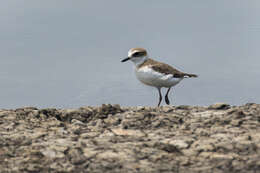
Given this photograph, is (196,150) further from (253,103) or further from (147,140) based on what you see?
(253,103)

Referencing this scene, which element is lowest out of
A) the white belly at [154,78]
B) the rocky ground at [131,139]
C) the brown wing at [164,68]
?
the rocky ground at [131,139]

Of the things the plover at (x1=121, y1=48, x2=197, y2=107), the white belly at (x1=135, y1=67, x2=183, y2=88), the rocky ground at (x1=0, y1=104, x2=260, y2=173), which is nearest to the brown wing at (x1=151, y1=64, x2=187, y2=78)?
the plover at (x1=121, y1=48, x2=197, y2=107)

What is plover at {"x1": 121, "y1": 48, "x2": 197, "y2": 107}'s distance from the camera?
474 inches

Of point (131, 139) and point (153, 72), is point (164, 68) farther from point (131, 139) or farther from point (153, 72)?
point (131, 139)

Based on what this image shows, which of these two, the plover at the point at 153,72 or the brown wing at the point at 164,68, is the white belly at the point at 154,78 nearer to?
the plover at the point at 153,72

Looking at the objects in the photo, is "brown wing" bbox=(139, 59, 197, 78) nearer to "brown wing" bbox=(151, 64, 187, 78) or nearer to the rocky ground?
"brown wing" bbox=(151, 64, 187, 78)

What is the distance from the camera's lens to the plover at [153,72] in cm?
1204

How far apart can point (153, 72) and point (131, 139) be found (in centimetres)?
350

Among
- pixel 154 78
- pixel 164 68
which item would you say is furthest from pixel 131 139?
pixel 164 68

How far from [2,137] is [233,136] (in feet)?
16.7

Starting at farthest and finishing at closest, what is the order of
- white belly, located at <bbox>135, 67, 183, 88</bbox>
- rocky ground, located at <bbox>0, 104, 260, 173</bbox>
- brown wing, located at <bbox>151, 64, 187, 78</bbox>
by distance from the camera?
brown wing, located at <bbox>151, 64, 187, 78</bbox>, white belly, located at <bbox>135, 67, 183, 88</bbox>, rocky ground, located at <bbox>0, 104, 260, 173</bbox>

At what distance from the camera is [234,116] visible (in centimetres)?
1030

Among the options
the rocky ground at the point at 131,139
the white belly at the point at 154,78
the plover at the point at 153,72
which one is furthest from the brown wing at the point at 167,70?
the rocky ground at the point at 131,139

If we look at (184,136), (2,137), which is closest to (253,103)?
(184,136)
